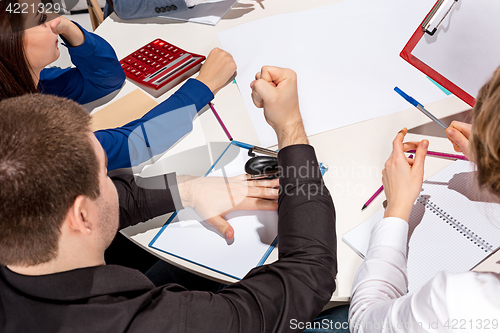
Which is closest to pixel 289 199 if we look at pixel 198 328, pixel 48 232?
pixel 198 328

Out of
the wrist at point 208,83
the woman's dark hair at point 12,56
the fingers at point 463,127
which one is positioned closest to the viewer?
the fingers at point 463,127

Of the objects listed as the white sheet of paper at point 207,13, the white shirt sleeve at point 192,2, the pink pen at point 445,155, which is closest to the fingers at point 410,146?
the pink pen at point 445,155

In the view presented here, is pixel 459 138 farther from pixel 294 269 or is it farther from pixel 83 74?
pixel 83 74

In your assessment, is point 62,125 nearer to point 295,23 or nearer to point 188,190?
point 188,190

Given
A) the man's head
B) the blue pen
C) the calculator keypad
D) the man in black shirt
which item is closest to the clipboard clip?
the blue pen

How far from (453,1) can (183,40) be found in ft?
2.66

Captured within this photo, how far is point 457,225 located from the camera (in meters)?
0.75

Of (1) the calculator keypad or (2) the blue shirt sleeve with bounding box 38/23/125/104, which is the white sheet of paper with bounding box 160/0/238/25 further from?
(2) the blue shirt sleeve with bounding box 38/23/125/104

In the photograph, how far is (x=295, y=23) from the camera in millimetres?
1252

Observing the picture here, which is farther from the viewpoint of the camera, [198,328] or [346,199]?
[346,199]

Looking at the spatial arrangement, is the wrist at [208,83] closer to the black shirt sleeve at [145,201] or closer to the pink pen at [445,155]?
the black shirt sleeve at [145,201]

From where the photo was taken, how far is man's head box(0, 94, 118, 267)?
53cm

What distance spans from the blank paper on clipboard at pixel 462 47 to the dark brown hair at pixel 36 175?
2.58 ft

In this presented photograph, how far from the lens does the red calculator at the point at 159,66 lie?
1.14m
